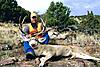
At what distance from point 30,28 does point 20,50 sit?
1.37 metres

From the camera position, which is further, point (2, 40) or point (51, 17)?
point (51, 17)

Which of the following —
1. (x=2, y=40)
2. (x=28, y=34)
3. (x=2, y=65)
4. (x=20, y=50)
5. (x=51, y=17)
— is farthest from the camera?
(x=51, y=17)

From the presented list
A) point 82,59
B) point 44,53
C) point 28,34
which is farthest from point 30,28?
point 82,59

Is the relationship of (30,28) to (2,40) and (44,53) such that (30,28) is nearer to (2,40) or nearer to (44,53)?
(44,53)

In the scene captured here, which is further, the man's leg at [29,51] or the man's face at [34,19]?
the man's face at [34,19]

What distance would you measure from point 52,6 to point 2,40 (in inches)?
1475

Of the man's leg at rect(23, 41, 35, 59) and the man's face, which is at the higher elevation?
the man's face

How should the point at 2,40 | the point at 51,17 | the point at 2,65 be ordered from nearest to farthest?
the point at 2,65, the point at 2,40, the point at 51,17

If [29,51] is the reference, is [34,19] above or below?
above

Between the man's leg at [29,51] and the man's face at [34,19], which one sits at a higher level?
the man's face at [34,19]

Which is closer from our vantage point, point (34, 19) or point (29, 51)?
point (29, 51)

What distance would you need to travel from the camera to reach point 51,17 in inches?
1976

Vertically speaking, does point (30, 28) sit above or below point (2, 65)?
above

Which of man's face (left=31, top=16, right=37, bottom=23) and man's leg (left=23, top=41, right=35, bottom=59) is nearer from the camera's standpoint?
man's leg (left=23, top=41, right=35, bottom=59)
